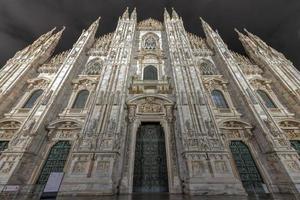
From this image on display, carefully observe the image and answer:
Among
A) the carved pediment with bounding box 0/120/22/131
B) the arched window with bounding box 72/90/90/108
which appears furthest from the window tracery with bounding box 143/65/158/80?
the carved pediment with bounding box 0/120/22/131

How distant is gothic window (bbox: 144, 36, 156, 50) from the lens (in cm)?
1917

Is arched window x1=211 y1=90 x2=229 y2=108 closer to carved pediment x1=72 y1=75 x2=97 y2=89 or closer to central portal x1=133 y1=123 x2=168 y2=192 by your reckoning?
central portal x1=133 y1=123 x2=168 y2=192

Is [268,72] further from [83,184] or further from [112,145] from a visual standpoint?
[83,184]

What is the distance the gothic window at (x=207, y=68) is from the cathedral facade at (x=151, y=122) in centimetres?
17

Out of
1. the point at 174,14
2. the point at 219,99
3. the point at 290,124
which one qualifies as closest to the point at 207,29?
the point at 174,14

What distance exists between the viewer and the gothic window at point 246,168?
9.07 metres

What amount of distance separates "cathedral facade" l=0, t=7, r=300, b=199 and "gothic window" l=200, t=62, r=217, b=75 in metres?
0.17

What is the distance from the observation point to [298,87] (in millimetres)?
13367

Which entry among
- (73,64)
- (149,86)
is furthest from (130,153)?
(73,64)

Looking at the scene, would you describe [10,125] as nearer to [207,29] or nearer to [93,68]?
[93,68]

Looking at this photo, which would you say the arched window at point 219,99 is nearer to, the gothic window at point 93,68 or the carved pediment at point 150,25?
the gothic window at point 93,68

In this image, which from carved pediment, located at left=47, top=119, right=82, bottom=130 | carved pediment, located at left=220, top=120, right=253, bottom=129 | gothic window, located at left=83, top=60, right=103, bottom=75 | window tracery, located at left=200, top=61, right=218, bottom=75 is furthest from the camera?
window tracery, located at left=200, top=61, right=218, bottom=75

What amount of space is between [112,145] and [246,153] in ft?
27.0

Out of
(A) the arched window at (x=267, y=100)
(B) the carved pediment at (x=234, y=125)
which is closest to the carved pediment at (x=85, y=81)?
(B) the carved pediment at (x=234, y=125)
